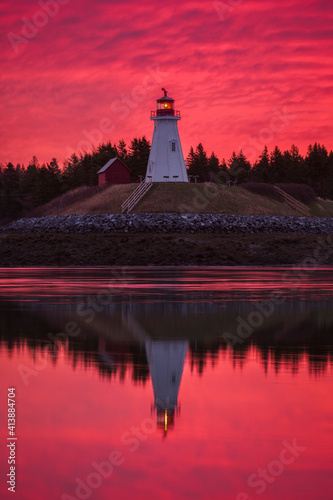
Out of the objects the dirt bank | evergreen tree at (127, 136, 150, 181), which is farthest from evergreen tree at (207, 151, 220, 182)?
the dirt bank

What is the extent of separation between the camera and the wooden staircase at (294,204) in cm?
9834

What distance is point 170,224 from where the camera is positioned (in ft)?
242

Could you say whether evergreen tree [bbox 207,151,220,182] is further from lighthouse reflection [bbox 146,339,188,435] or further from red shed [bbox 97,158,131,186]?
lighthouse reflection [bbox 146,339,188,435]

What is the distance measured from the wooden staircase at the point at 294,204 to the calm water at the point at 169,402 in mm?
75217

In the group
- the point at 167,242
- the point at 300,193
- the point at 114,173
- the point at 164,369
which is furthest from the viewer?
the point at 300,193

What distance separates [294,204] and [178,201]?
76.7ft

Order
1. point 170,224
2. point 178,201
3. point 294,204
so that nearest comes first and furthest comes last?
point 170,224 < point 178,201 < point 294,204

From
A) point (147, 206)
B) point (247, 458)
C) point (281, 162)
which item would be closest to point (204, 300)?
point (247, 458)

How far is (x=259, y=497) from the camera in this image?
25.0ft

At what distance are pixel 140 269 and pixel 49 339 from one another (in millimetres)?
34178

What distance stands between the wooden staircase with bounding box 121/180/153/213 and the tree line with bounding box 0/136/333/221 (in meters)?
37.2

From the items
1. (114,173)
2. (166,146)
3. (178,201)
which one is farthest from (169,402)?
(114,173)

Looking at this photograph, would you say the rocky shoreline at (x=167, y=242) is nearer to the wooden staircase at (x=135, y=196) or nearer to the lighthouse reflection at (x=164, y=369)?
the wooden staircase at (x=135, y=196)

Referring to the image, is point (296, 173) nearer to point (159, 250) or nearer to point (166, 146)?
point (166, 146)
